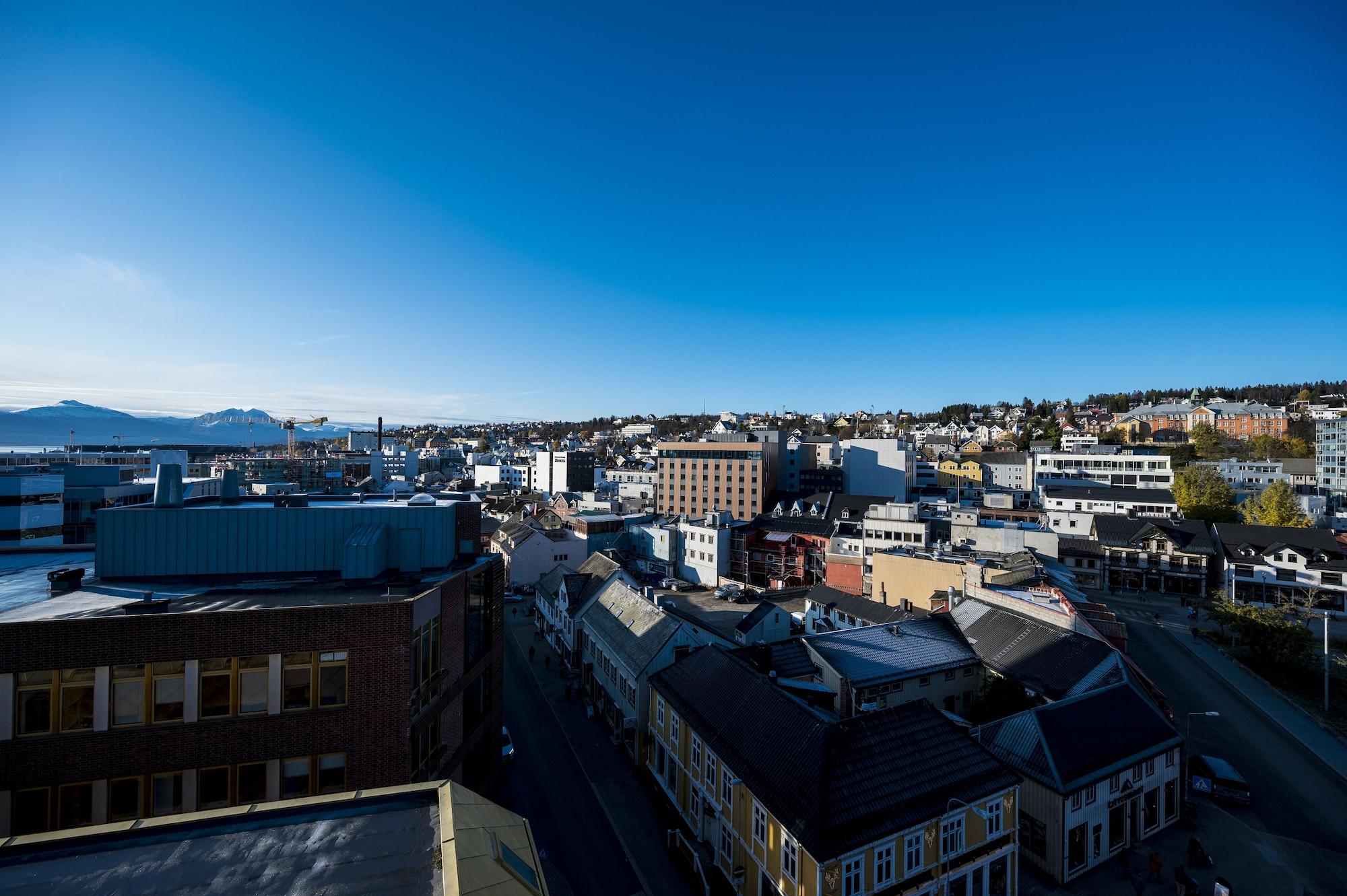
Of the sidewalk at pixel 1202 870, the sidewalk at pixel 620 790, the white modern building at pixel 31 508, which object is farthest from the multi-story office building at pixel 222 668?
the white modern building at pixel 31 508

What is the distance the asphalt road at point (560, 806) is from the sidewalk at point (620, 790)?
38 centimetres

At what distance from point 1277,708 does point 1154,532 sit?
31707 millimetres

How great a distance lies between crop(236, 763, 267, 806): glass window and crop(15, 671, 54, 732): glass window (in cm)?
346

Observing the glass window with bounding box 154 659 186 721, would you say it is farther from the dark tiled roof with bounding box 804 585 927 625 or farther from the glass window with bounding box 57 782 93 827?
the dark tiled roof with bounding box 804 585 927 625

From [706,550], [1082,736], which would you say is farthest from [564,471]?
[1082,736]

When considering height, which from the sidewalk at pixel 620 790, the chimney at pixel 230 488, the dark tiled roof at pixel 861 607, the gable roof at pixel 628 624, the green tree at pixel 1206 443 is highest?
the green tree at pixel 1206 443

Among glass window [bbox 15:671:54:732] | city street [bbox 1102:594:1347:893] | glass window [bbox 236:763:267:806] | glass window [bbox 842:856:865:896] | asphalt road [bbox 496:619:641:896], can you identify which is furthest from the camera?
city street [bbox 1102:594:1347:893]

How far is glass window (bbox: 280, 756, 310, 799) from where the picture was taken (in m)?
13.0

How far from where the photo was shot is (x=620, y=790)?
22.4 meters

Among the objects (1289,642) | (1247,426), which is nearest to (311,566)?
(1289,642)

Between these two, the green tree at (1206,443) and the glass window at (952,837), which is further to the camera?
the green tree at (1206,443)

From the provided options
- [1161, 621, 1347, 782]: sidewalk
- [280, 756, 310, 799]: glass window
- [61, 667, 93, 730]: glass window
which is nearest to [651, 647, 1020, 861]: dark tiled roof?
[280, 756, 310, 799]: glass window

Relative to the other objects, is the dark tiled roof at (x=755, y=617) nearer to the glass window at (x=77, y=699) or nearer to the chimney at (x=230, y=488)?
the chimney at (x=230, y=488)

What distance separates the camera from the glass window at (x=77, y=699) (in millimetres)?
11695
